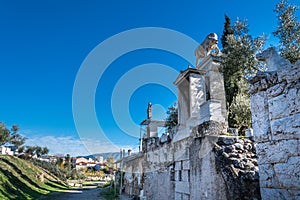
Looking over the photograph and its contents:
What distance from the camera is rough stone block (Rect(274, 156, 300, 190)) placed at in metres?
2.19

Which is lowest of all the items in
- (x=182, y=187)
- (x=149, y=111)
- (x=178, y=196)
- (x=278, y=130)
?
(x=178, y=196)

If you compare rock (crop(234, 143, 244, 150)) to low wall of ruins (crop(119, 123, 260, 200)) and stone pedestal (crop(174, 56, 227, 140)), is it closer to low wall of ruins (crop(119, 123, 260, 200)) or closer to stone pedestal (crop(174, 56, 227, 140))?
low wall of ruins (crop(119, 123, 260, 200))

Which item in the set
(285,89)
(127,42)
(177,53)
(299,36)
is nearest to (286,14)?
(299,36)

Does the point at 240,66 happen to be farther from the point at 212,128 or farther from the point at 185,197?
the point at 185,197

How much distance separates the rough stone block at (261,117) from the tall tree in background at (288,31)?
3.92m

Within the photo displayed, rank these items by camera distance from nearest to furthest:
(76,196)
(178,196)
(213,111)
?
(213,111) → (178,196) → (76,196)

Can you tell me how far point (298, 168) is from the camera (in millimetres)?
2186

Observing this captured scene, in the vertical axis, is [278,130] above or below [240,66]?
below

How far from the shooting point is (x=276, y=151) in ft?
7.93

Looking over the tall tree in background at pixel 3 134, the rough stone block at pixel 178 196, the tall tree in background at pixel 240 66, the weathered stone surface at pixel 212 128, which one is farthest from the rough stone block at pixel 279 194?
the tall tree in background at pixel 3 134

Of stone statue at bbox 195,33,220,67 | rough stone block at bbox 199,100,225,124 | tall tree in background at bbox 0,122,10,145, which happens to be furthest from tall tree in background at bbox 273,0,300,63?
tall tree in background at bbox 0,122,10,145

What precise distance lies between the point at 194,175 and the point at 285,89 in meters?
2.17

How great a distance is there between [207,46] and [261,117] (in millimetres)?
4665

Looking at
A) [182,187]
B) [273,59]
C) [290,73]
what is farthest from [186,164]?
[290,73]
